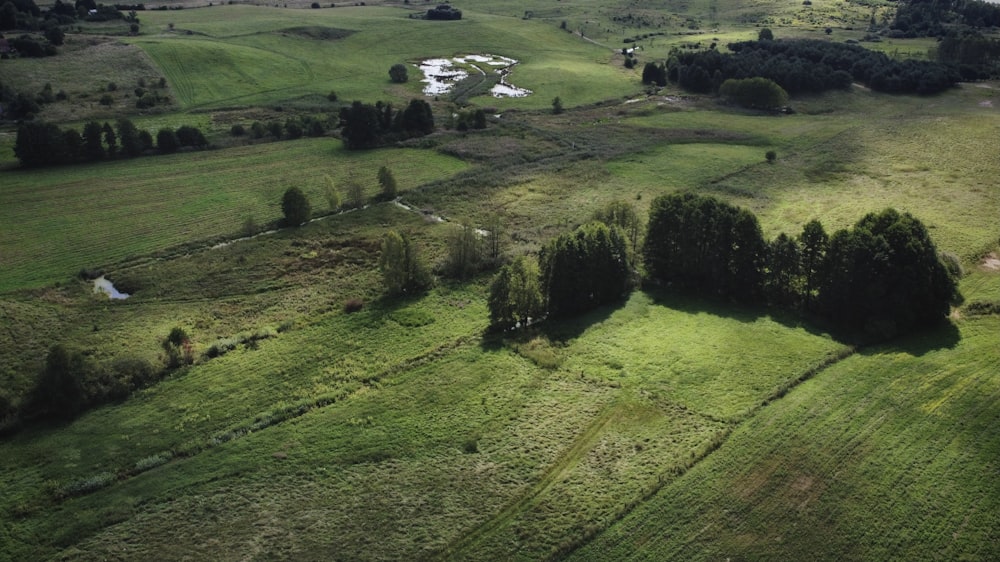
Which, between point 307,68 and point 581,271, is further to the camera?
point 307,68

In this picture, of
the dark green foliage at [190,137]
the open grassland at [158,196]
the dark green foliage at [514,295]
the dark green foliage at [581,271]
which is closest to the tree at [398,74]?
the open grassland at [158,196]

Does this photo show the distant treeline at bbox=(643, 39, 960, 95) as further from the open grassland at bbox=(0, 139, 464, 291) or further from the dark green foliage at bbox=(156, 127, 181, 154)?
the dark green foliage at bbox=(156, 127, 181, 154)

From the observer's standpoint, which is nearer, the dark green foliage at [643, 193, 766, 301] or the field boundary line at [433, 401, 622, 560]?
the field boundary line at [433, 401, 622, 560]

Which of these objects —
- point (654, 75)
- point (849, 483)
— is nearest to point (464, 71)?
point (654, 75)

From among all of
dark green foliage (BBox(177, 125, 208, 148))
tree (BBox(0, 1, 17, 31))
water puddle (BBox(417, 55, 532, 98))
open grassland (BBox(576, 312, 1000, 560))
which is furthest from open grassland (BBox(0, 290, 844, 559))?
tree (BBox(0, 1, 17, 31))

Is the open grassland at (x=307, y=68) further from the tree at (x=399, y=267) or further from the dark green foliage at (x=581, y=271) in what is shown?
the dark green foliage at (x=581, y=271)

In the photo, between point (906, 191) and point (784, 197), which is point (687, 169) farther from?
point (906, 191)

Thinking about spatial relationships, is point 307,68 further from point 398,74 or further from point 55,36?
point 55,36
